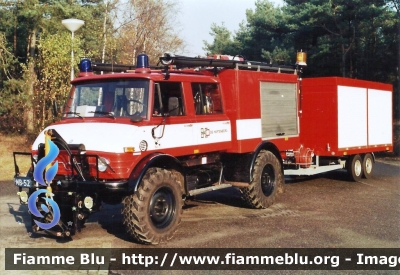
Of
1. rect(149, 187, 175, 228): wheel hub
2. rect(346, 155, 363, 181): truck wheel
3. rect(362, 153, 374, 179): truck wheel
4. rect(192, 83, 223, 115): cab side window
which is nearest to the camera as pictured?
rect(149, 187, 175, 228): wheel hub

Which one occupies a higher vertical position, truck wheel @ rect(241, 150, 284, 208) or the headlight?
the headlight

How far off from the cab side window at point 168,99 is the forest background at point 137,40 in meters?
11.2

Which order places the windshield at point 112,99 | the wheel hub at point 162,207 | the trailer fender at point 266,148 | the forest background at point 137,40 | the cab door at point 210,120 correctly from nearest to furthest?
the wheel hub at point 162,207, the windshield at point 112,99, the cab door at point 210,120, the trailer fender at point 266,148, the forest background at point 137,40

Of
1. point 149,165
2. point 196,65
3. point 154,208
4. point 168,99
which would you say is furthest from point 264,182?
point 149,165

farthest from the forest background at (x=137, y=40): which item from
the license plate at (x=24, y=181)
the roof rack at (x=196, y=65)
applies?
the license plate at (x=24, y=181)

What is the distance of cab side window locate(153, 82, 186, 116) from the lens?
→ 807 cm

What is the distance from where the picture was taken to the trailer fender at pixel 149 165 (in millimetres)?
7185

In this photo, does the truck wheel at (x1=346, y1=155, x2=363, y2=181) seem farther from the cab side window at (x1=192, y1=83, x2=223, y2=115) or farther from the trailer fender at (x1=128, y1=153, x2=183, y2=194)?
the trailer fender at (x1=128, y1=153, x2=183, y2=194)

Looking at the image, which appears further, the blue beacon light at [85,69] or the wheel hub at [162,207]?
A: the blue beacon light at [85,69]

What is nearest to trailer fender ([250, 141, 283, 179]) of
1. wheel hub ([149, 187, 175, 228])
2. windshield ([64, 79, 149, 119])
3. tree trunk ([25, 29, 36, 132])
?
wheel hub ([149, 187, 175, 228])

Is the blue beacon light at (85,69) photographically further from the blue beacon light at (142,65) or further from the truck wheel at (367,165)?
the truck wheel at (367,165)

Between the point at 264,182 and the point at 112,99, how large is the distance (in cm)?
400

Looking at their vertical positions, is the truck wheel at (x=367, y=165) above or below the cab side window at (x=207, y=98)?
below

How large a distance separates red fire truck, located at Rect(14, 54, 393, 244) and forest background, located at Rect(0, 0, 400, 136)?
1026 centimetres
